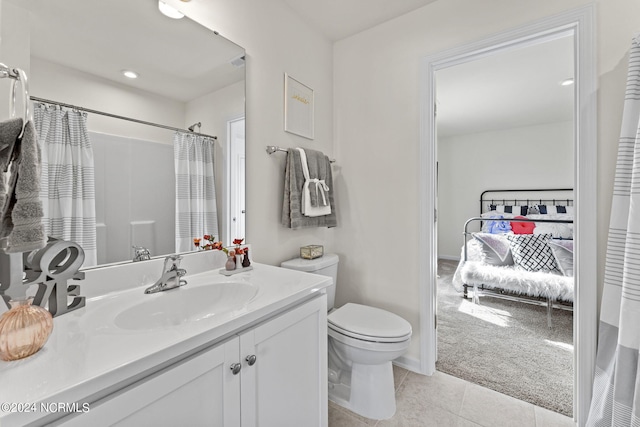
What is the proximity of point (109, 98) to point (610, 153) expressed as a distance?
2.17 meters

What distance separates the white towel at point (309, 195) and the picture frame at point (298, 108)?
0.19 metres

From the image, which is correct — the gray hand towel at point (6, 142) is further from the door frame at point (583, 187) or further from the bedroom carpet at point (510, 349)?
the bedroom carpet at point (510, 349)

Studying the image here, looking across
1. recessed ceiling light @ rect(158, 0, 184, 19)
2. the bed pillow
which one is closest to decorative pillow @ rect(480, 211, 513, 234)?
the bed pillow

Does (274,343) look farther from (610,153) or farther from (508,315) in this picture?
(508,315)

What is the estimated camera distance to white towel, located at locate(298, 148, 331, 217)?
5.80ft

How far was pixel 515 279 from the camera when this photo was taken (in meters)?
2.73

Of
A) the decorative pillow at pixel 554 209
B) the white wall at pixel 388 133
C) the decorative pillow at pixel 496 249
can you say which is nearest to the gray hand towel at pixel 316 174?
the white wall at pixel 388 133

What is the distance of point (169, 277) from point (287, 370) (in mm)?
580

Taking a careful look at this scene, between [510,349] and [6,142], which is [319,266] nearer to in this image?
[6,142]

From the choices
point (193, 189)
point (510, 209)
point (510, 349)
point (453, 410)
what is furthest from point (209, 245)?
point (510, 209)

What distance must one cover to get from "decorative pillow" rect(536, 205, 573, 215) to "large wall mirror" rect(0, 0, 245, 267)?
4.90 meters

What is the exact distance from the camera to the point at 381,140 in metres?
1.97

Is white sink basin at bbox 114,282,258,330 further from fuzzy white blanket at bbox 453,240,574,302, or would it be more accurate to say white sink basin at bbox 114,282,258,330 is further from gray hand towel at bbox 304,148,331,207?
fuzzy white blanket at bbox 453,240,574,302

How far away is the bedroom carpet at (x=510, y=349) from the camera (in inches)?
66.5
